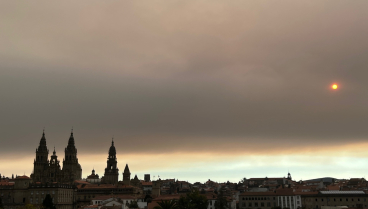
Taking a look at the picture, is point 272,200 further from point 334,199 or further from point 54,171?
point 54,171

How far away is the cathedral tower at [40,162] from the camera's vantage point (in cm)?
19225

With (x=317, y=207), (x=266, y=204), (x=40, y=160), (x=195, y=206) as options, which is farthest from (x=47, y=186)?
(x=317, y=207)

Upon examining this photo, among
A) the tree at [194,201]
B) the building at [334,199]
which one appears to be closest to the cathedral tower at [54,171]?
the tree at [194,201]

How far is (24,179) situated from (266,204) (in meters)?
79.3

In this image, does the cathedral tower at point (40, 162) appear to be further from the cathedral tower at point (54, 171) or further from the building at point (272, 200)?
the building at point (272, 200)

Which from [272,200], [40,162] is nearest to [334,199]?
[272,200]

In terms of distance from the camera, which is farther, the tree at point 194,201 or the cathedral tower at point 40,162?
the cathedral tower at point 40,162

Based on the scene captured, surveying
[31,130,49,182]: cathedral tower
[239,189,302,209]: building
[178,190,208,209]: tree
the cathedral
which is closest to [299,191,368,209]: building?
[239,189,302,209]: building

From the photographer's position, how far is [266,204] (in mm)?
148625

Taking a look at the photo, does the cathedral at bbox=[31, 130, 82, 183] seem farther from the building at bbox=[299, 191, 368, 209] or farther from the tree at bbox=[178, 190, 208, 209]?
the building at bbox=[299, 191, 368, 209]

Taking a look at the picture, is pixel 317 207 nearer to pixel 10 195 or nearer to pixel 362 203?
pixel 362 203

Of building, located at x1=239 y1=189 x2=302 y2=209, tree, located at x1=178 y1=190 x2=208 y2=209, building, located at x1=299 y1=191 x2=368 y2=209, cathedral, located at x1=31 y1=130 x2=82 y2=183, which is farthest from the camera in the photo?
cathedral, located at x1=31 y1=130 x2=82 y2=183

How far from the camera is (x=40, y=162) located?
196 meters

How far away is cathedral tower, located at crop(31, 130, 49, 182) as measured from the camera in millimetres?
192250
